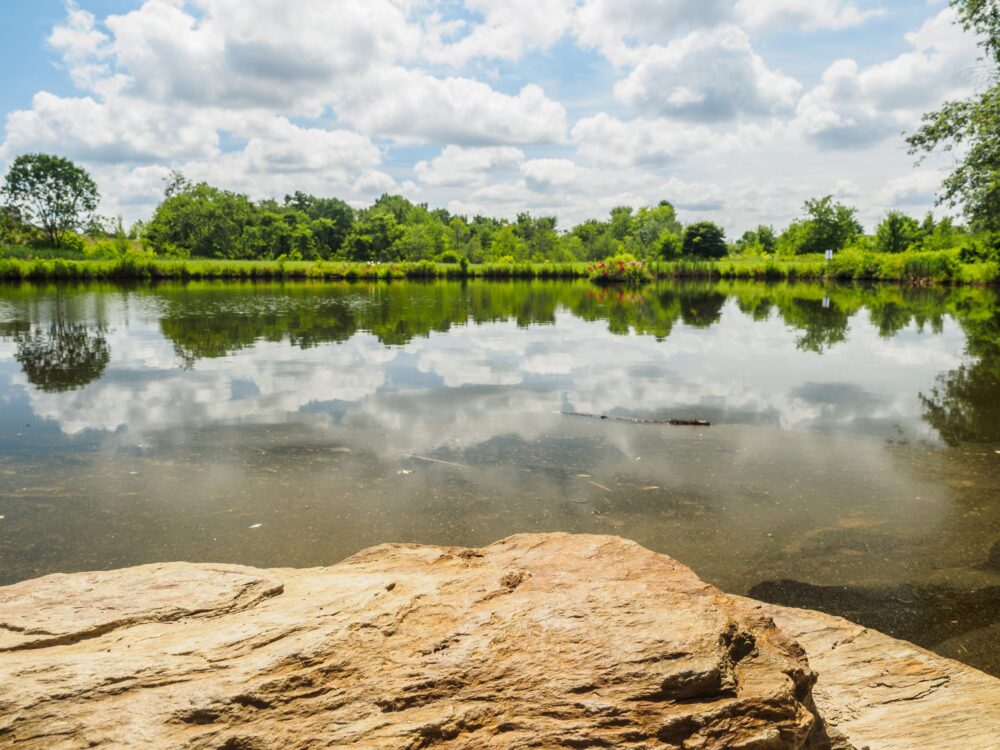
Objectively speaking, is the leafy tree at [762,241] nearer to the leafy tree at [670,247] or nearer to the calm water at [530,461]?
the leafy tree at [670,247]

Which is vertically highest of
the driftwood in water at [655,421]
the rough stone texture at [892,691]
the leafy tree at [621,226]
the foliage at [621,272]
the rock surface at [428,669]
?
the leafy tree at [621,226]

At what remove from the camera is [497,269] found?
7081 cm

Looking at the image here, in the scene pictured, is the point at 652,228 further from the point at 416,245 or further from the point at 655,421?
the point at 655,421

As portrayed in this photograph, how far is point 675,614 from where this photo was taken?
8.34ft

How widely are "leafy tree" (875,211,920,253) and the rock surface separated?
79.5 metres

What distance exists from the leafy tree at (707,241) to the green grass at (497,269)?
2.96 metres

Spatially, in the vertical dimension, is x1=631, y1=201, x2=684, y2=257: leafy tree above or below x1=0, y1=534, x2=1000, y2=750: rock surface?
above

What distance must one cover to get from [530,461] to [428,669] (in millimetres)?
5310

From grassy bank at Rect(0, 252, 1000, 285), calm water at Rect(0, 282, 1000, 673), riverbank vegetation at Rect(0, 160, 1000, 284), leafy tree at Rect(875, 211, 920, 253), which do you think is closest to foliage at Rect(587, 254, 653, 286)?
riverbank vegetation at Rect(0, 160, 1000, 284)

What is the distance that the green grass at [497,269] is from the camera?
53.1m

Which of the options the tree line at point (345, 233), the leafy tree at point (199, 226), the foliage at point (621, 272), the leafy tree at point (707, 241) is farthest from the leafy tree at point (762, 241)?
the leafy tree at point (199, 226)

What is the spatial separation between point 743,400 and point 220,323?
18.5 meters

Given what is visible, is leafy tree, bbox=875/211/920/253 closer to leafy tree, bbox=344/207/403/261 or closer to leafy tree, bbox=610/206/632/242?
leafy tree, bbox=610/206/632/242

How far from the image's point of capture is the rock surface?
2.05 meters
